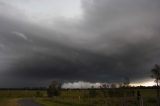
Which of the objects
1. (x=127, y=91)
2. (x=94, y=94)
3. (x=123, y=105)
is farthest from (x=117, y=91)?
(x=123, y=105)

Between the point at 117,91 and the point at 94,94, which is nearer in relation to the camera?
the point at 117,91

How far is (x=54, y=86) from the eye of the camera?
5113 inches

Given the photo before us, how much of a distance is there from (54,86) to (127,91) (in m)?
52.2

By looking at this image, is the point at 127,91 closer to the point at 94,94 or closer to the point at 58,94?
the point at 94,94

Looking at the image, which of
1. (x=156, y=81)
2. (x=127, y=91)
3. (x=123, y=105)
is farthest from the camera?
(x=127, y=91)

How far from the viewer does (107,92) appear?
9525 centimetres

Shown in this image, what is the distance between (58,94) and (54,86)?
4.54 meters

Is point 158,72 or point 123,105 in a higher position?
point 158,72

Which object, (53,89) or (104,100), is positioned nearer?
(104,100)

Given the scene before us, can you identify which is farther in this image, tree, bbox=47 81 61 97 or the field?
tree, bbox=47 81 61 97

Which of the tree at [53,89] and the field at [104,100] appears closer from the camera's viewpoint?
the field at [104,100]

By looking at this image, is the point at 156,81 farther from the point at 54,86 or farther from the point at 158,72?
the point at 54,86

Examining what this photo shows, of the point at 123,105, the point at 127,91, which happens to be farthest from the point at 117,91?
the point at 123,105

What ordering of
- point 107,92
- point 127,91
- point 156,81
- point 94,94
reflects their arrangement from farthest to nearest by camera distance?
point 94,94, point 107,92, point 127,91, point 156,81
